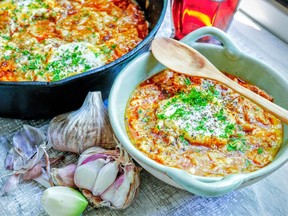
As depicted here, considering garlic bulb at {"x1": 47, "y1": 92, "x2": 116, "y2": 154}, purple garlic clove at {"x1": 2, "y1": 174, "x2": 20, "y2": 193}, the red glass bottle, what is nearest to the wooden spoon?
garlic bulb at {"x1": 47, "y1": 92, "x2": 116, "y2": 154}

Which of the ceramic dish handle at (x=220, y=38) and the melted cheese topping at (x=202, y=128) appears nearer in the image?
the melted cheese topping at (x=202, y=128)

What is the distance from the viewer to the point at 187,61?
5.41 ft

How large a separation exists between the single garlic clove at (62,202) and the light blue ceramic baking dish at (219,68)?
256 mm

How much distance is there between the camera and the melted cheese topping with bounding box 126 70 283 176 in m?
1.45

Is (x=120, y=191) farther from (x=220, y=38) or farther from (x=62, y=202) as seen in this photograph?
(x=220, y=38)

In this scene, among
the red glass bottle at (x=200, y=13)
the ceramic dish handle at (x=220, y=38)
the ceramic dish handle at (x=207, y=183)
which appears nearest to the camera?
the ceramic dish handle at (x=207, y=183)

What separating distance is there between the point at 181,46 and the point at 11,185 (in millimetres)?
806

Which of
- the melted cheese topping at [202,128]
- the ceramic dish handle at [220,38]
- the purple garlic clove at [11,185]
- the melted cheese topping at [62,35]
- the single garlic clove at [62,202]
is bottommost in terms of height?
the purple garlic clove at [11,185]

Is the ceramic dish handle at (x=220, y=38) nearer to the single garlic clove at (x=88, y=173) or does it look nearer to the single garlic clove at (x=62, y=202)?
the single garlic clove at (x=88, y=173)

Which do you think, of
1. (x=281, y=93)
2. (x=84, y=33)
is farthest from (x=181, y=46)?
(x=84, y=33)

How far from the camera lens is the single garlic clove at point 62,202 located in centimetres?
145

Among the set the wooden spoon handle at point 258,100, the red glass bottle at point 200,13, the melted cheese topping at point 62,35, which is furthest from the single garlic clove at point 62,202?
the red glass bottle at point 200,13

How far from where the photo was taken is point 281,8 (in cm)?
236

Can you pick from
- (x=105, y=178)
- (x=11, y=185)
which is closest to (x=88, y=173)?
(x=105, y=178)
